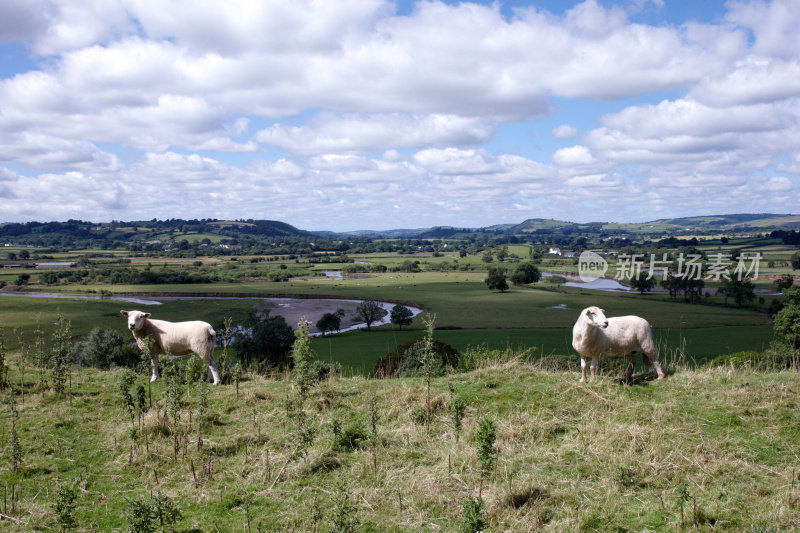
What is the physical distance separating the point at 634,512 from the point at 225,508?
19.5 feet

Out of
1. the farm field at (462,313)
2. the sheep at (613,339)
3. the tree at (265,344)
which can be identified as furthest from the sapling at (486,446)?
the tree at (265,344)

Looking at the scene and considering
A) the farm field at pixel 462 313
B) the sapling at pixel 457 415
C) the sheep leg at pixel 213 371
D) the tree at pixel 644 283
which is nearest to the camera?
the sapling at pixel 457 415

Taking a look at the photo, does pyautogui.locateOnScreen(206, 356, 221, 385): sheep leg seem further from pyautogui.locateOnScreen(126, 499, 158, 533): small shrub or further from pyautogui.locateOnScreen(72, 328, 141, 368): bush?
pyautogui.locateOnScreen(72, 328, 141, 368): bush

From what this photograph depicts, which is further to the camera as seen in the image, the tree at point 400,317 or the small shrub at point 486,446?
the tree at point 400,317

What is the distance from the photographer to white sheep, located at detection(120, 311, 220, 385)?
14156 millimetres

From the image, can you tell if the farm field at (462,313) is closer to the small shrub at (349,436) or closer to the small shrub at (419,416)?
the small shrub at (419,416)

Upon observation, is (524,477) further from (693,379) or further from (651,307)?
(651,307)

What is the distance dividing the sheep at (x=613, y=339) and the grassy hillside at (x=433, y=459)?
622 mm

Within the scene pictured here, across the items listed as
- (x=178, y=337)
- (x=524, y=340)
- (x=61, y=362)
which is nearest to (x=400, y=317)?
(x=524, y=340)

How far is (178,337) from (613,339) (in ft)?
40.5

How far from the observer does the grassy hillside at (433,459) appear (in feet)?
21.9

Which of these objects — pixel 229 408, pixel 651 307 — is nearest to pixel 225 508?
pixel 229 408

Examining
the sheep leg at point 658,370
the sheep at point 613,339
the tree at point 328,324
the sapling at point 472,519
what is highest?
the sheep at point 613,339

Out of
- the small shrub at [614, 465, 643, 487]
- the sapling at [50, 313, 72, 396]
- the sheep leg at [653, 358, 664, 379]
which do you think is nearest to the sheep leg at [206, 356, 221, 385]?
the sapling at [50, 313, 72, 396]
